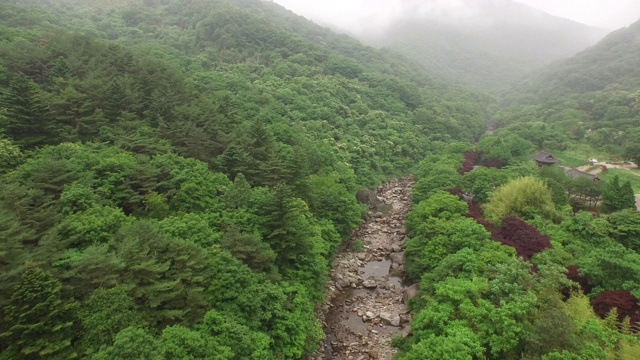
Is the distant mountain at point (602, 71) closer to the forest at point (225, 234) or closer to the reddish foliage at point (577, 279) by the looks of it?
the forest at point (225, 234)

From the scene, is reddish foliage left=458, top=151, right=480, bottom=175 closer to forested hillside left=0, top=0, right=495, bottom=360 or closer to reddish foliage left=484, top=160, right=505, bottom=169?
reddish foliage left=484, top=160, right=505, bottom=169

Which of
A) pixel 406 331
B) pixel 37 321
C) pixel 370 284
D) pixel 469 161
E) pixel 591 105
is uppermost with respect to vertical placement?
pixel 591 105

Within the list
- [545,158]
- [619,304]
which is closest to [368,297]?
[619,304]

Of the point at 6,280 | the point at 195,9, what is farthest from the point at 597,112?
the point at 195,9

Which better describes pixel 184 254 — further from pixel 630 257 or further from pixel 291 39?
pixel 291 39

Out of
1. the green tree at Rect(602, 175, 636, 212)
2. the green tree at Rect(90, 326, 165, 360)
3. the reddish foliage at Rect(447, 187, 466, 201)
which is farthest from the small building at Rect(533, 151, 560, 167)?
the green tree at Rect(90, 326, 165, 360)

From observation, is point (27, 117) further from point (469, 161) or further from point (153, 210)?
point (469, 161)
